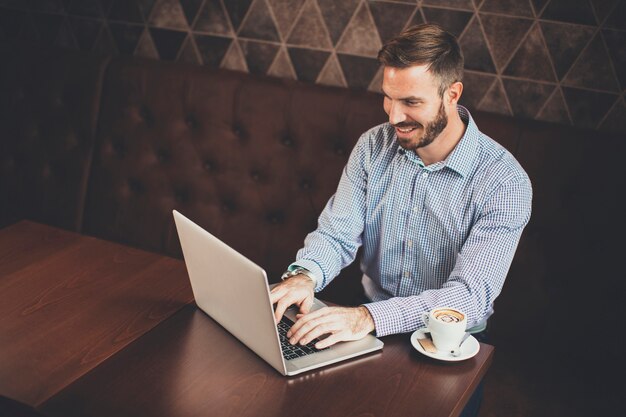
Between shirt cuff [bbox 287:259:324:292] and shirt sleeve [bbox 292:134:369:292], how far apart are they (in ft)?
0.19

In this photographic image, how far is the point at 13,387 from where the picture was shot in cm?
105

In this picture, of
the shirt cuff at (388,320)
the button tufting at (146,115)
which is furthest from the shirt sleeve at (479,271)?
the button tufting at (146,115)

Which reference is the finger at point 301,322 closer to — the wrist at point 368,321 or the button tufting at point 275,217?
the wrist at point 368,321

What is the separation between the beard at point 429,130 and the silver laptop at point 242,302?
0.45 m

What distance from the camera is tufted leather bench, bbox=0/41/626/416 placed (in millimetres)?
1618

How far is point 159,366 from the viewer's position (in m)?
1.11

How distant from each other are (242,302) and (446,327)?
325 mm

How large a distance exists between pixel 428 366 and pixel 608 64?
0.98m

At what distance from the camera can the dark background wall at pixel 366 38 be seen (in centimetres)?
173

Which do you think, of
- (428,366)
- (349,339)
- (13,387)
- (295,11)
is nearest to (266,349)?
(349,339)

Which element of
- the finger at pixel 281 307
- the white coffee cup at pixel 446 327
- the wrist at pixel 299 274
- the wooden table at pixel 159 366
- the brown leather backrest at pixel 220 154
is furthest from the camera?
the brown leather backrest at pixel 220 154

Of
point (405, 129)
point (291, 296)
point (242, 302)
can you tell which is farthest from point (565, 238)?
point (242, 302)

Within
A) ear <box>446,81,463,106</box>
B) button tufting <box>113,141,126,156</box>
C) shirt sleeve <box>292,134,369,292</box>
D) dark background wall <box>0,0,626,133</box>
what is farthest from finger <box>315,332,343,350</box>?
button tufting <box>113,141,126,156</box>

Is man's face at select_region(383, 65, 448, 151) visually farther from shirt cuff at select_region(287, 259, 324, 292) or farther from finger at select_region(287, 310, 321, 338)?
finger at select_region(287, 310, 321, 338)
